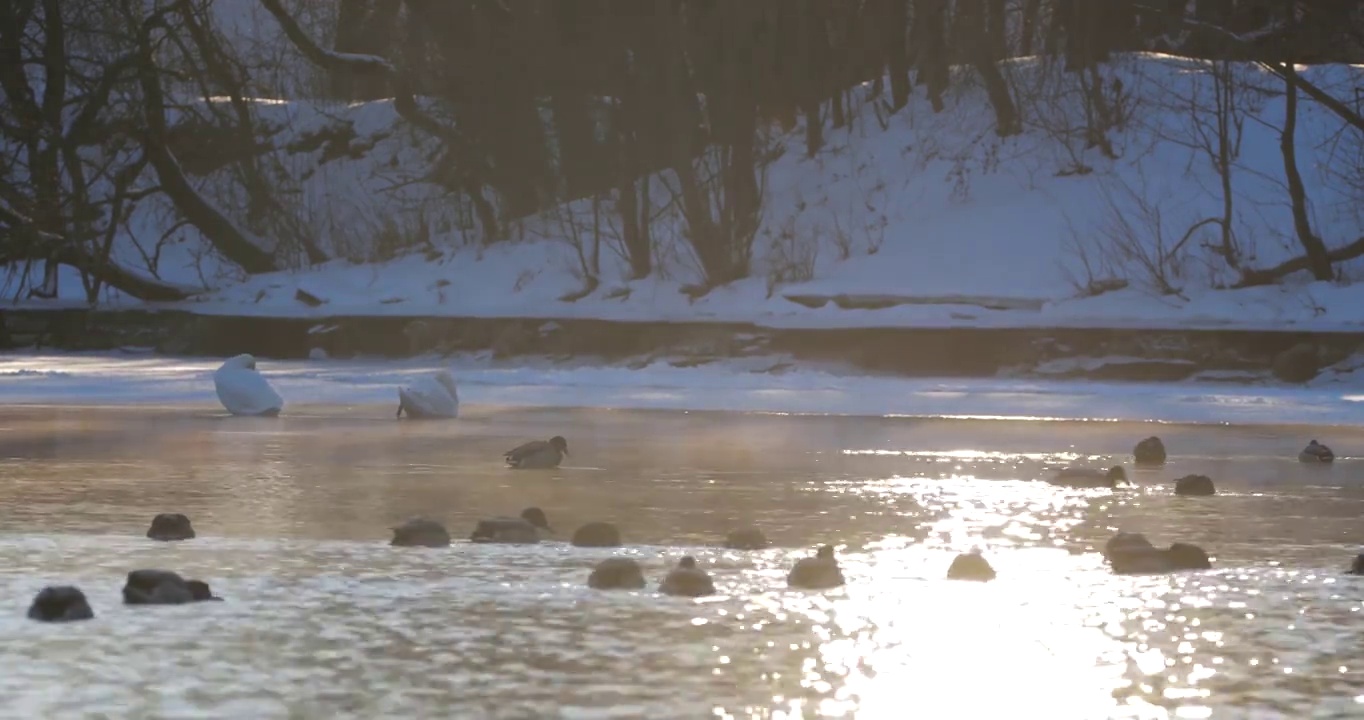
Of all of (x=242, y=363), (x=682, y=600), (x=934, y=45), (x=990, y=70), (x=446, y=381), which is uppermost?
(x=934, y=45)

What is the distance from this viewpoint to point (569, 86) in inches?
778

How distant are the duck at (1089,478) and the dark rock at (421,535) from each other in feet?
9.43

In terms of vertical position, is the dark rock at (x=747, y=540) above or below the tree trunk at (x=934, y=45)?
below

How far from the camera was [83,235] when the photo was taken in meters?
20.0

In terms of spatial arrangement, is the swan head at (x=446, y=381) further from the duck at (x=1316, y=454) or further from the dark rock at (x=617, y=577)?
the dark rock at (x=617, y=577)

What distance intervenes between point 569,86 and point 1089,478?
13.6 meters

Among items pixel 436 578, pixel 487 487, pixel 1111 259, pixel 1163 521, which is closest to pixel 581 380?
pixel 1111 259

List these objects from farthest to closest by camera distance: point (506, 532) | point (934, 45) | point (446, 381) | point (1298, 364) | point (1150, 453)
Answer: point (934, 45), point (1298, 364), point (446, 381), point (1150, 453), point (506, 532)

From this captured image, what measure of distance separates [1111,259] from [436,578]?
1267 cm

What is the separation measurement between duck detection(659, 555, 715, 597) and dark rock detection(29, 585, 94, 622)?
138cm

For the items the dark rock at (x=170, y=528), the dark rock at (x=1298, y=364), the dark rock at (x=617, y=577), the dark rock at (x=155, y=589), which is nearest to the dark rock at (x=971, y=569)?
the dark rock at (x=617, y=577)

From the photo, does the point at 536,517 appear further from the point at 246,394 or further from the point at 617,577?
the point at 246,394

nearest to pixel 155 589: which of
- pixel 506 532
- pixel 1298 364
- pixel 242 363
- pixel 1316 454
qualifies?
pixel 506 532

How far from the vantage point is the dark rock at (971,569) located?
15.1ft
